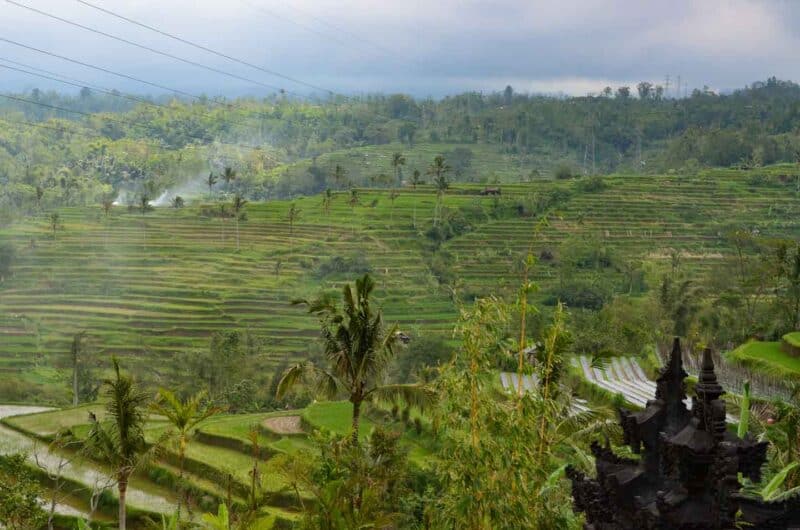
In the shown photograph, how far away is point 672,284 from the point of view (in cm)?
3981

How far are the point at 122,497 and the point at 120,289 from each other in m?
34.8

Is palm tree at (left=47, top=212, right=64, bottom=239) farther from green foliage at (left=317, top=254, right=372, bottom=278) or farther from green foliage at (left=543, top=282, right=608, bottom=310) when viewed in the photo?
green foliage at (left=543, top=282, right=608, bottom=310)

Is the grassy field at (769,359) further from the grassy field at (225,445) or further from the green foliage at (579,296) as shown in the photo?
the green foliage at (579,296)

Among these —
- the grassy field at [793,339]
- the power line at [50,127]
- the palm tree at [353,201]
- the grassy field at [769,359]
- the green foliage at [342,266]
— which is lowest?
the green foliage at [342,266]

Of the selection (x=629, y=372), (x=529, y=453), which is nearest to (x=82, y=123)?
(x=629, y=372)

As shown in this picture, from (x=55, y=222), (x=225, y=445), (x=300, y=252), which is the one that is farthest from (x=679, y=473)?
(x=55, y=222)

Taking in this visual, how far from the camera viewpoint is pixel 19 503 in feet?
45.7

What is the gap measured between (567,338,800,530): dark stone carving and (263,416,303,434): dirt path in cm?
1658

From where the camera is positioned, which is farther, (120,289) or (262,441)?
(120,289)

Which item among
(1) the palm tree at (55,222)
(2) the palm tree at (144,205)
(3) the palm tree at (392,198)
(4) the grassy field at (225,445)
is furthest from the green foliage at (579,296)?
(1) the palm tree at (55,222)

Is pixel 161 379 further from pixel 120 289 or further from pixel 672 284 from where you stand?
pixel 672 284

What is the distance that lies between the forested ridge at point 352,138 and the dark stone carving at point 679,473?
2158 inches

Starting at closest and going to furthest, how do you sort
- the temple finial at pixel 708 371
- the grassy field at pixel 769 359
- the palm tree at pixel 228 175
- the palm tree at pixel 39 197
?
the temple finial at pixel 708 371
the grassy field at pixel 769 359
the palm tree at pixel 228 175
the palm tree at pixel 39 197

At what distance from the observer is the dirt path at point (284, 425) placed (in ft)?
73.4
